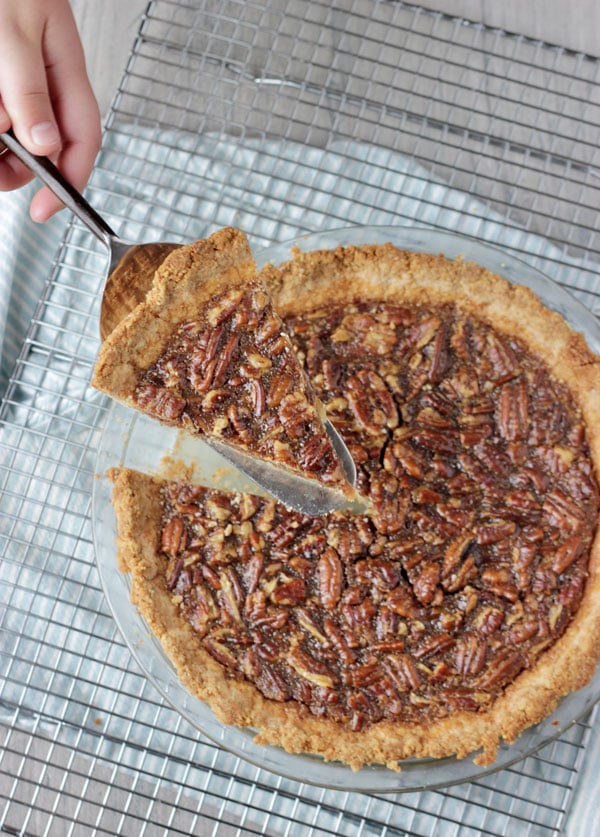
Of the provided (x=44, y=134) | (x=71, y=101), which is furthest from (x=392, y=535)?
(x=71, y=101)

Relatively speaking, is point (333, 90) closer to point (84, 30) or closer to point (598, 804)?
point (84, 30)

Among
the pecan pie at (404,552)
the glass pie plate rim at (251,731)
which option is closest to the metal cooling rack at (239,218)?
the glass pie plate rim at (251,731)

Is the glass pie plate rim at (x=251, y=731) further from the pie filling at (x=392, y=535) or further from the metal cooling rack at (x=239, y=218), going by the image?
the metal cooling rack at (x=239, y=218)

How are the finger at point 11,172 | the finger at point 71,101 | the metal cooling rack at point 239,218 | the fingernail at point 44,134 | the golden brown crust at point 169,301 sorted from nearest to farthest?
the fingernail at point 44,134, the golden brown crust at point 169,301, the finger at point 71,101, the finger at point 11,172, the metal cooling rack at point 239,218

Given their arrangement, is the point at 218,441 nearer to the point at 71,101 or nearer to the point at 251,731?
the point at 251,731

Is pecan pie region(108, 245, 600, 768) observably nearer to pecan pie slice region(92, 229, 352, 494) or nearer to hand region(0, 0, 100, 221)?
pecan pie slice region(92, 229, 352, 494)

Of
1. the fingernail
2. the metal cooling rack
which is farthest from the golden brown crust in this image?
the metal cooling rack
